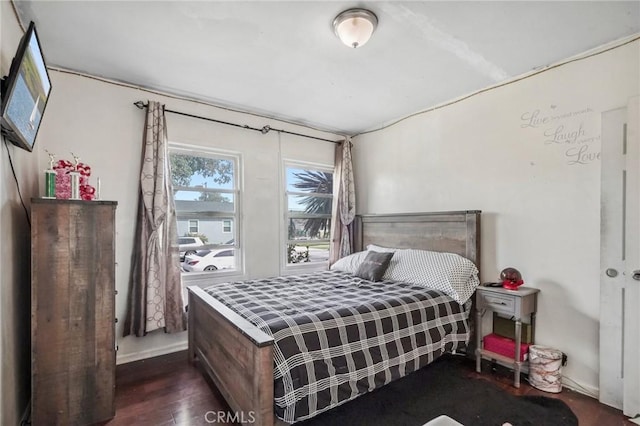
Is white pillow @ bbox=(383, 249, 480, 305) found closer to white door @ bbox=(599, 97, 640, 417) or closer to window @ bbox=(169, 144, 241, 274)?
white door @ bbox=(599, 97, 640, 417)

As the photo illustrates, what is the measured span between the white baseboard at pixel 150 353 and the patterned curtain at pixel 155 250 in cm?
23

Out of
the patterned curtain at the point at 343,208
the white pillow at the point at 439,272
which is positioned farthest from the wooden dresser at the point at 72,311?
the patterned curtain at the point at 343,208

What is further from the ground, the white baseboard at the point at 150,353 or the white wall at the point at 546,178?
the white wall at the point at 546,178

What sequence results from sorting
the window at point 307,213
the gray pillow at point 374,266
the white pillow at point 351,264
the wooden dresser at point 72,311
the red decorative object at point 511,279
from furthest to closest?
the window at point 307,213 → the white pillow at point 351,264 → the gray pillow at point 374,266 → the red decorative object at point 511,279 → the wooden dresser at point 72,311

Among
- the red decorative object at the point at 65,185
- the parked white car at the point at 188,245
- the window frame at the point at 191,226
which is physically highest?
the red decorative object at the point at 65,185

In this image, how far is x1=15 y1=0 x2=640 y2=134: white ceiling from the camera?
1.89m

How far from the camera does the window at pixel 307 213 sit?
4.01 m

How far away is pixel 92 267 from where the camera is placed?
1.96m

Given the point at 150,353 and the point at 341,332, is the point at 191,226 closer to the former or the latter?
the point at 150,353

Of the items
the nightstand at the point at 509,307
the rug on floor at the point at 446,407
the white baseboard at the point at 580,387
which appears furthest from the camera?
the nightstand at the point at 509,307

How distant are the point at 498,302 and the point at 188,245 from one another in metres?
2.99

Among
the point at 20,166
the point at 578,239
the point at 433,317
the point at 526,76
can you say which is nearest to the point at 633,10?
the point at 526,76

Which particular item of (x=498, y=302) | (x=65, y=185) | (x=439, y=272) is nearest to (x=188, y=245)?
(x=65, y=185)

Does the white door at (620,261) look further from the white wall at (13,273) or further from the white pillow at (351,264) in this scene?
the white wall at (13,273)
